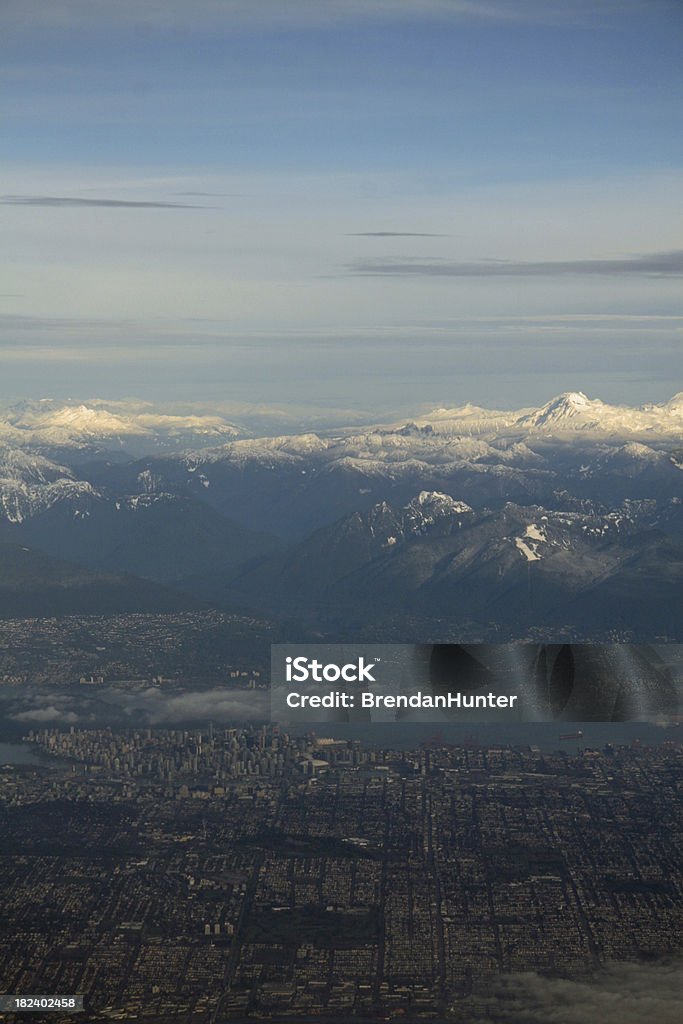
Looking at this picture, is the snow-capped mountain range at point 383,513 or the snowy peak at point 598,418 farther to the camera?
the snowy peak at point 598,418

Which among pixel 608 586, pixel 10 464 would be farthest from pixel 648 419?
pixel 608 586

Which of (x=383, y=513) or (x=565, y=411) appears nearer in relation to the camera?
(x=383, y=513)

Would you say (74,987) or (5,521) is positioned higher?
(5,521)

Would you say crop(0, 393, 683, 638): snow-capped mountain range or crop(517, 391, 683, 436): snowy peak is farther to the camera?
crop(517, 391, 683, 436): snowy peak

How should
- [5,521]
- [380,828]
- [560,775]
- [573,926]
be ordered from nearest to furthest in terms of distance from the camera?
[573,926], [380,828], [560,775], [5,521]

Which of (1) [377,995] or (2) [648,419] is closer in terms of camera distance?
(1) [377,995]

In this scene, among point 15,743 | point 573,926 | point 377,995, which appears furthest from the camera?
point 15,743

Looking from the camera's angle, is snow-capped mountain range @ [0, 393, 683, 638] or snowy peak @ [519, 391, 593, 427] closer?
snow-capped mountain range @ [0, 393, 683, 638]

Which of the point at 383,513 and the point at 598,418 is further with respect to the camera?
the point at 598,418

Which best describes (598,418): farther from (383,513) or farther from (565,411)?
(383,513)

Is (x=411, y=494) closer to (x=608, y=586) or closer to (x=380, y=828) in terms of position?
(x=608, y=586)

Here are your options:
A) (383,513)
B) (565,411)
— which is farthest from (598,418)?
(383,513)
